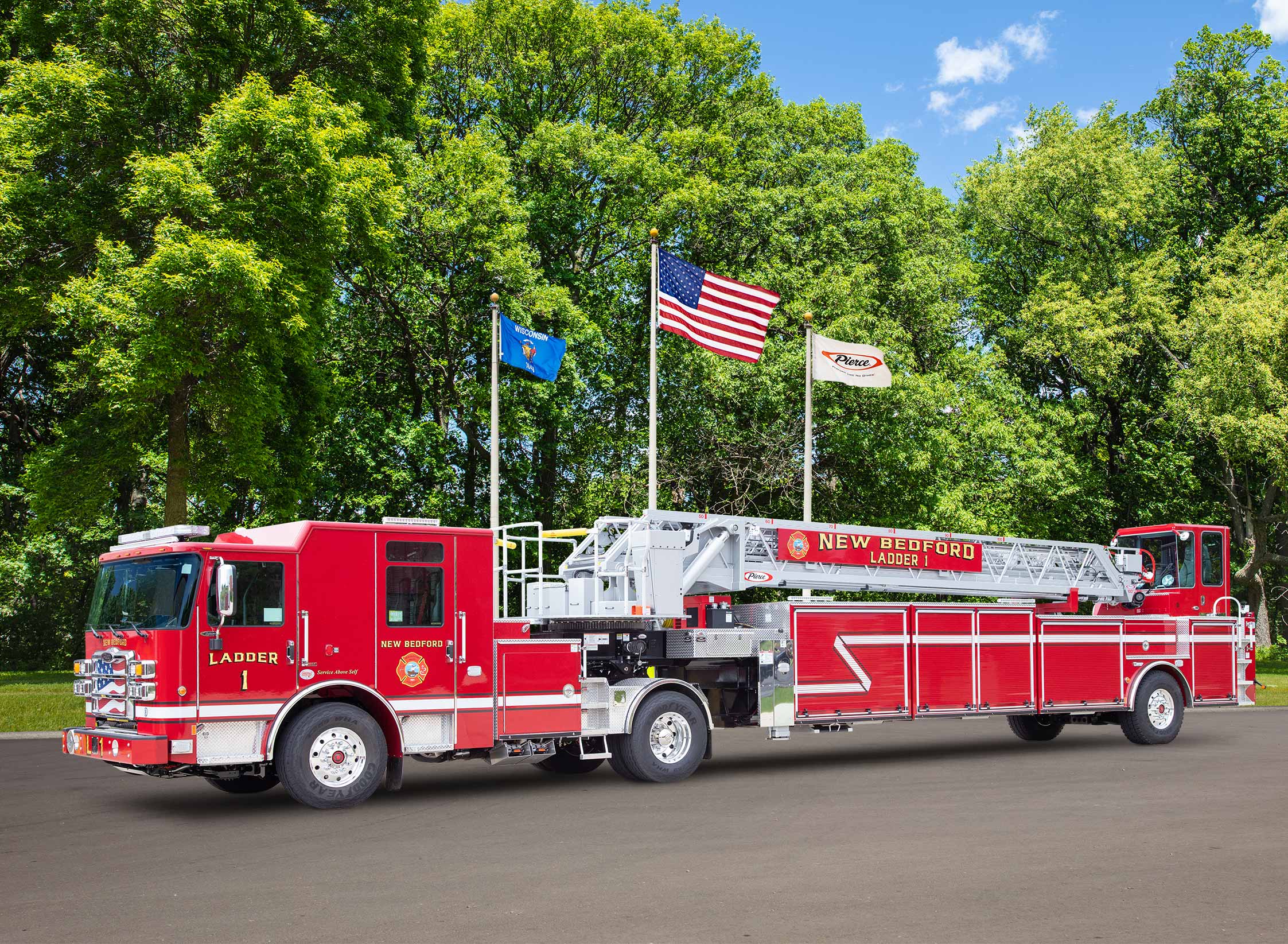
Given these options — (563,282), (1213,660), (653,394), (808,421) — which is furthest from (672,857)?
(563,282)

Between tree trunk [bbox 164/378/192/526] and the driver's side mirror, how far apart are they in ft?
48.8

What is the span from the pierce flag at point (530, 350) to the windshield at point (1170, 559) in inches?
429

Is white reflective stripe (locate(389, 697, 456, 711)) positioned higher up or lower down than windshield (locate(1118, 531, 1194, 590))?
lower down

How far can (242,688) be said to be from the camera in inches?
462

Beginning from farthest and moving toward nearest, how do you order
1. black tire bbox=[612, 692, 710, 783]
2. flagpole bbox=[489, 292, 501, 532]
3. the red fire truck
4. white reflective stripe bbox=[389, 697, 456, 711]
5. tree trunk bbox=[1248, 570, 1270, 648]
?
tree trunk bbox=[1248, 570, 1270, 648] → flagpole bbox=[489, 292, 501, 532] → black tire bbox=[612, 692, 710, 783] → white reflective stripe bbox=[389, 697, 456, 711] → the red fire truck

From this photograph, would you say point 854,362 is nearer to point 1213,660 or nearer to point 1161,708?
point 1213,660

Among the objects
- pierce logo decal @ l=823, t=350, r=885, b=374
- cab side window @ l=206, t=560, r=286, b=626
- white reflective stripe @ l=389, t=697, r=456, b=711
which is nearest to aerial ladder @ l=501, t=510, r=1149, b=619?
white reflective stripe @ l=389, t=697, r=456, b=711

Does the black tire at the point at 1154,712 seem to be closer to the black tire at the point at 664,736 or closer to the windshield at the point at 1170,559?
the windshield at the point at 1170,559

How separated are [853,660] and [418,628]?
20.0ft

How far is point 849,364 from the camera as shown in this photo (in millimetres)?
23469

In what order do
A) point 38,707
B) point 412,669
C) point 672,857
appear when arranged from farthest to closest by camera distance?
point 38,707 < point 412,669 < point 672,857

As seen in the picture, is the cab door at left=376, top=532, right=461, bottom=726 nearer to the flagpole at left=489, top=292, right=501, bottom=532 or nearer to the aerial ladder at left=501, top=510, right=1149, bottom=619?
the aerial ladder at left=501, top=510, right=1149, bottom=619

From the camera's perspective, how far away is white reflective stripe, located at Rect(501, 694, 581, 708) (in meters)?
13.4

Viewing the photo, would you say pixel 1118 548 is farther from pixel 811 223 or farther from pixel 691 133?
pixel 691 133
